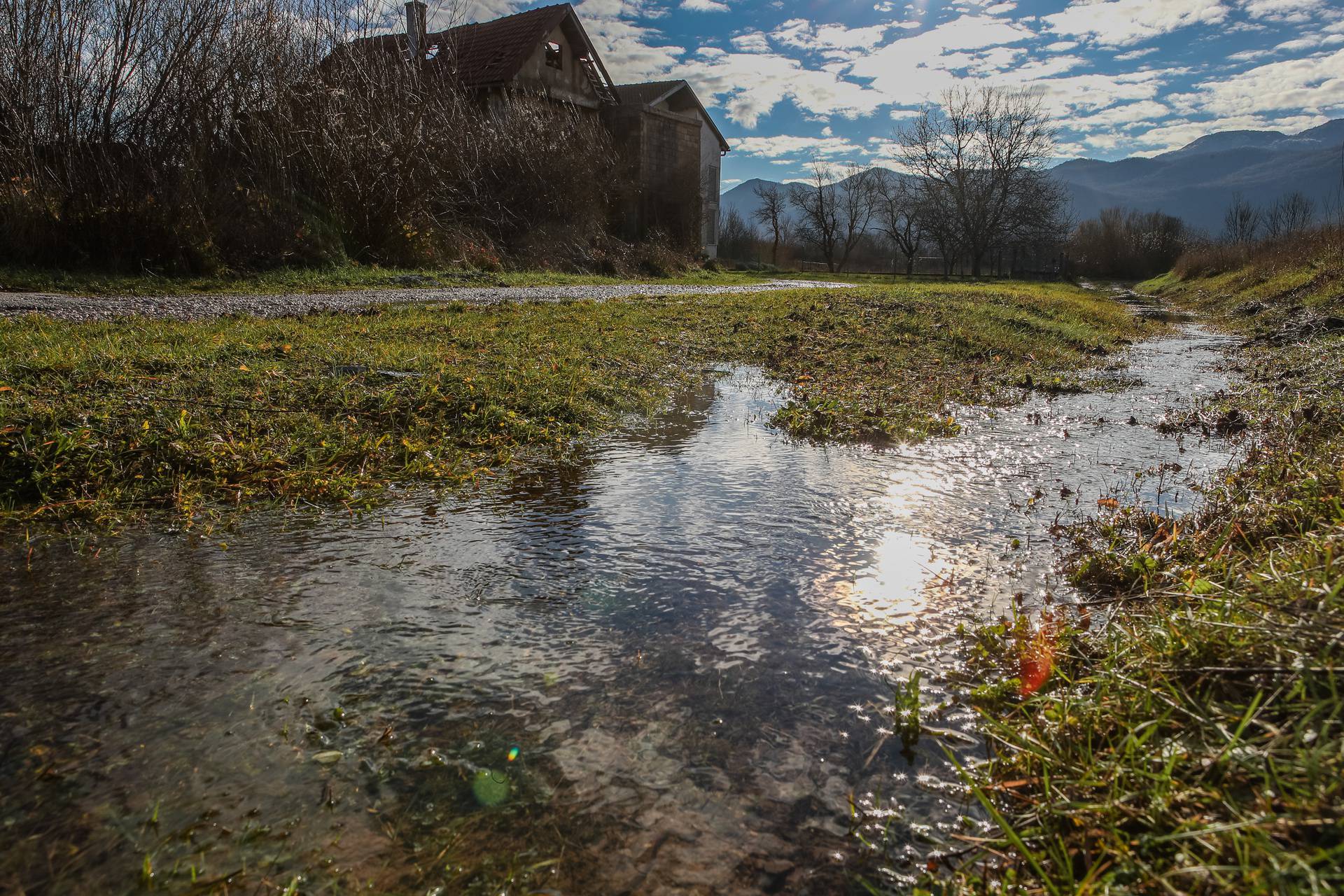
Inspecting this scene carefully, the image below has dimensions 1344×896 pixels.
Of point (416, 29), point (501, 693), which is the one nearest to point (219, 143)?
point (416, 29)

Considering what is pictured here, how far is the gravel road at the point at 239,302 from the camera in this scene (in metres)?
7.04

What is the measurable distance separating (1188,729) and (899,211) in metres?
58.9

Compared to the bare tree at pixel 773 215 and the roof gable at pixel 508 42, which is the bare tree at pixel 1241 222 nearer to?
the bare tree at pixel 773 215

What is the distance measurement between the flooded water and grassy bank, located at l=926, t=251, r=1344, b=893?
0.18 meters

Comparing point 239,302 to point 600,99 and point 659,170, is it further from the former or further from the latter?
point 600,99

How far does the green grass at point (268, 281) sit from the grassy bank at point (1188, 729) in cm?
1018

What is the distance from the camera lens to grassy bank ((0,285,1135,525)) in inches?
135

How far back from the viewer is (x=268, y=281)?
10922 millimetres

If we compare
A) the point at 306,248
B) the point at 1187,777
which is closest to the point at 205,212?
the point at 306,248

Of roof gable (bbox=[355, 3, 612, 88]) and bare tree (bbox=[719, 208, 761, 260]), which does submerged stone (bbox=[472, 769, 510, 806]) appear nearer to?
roof gable (bbox=[355, 3, 612, 88])

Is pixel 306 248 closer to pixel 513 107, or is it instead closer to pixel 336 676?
pixel 513 107

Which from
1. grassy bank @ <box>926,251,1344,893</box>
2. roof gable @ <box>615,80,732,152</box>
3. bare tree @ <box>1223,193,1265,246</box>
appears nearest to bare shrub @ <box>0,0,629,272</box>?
grassy bank @ <box>926,251,1344,893</box>

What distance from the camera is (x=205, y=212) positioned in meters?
11.2

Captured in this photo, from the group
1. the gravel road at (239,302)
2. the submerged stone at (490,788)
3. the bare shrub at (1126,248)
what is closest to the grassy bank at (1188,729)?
the submerged stone at (490,788)
